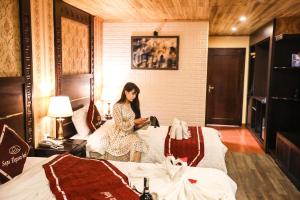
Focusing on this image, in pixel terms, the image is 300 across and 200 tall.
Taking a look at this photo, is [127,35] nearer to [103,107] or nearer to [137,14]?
[137,14]

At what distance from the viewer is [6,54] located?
277 centimetres

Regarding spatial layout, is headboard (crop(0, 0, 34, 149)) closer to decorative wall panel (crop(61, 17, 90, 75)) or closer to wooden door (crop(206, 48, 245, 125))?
decorative wall panel (crop(61, 17, 90, 75))

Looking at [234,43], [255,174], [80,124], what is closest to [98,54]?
[80,124]

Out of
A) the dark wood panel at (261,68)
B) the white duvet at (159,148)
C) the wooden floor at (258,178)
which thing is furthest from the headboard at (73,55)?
the dark wood panel at (261,68)

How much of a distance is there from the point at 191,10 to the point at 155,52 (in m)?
1.23

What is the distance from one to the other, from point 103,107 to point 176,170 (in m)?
3.46

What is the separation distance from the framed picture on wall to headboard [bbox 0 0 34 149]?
271 centimetres

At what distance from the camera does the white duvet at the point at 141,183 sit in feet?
6.88

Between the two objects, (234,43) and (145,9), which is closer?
(145,9)

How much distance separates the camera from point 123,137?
3.62 meters

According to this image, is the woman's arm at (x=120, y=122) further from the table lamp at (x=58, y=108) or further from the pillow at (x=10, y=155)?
the pillow at (x=10, y=155)

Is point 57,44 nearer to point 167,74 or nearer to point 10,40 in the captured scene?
point 10,40

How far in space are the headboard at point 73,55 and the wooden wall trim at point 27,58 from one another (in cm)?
63

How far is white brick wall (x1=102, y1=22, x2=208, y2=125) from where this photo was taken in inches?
214
